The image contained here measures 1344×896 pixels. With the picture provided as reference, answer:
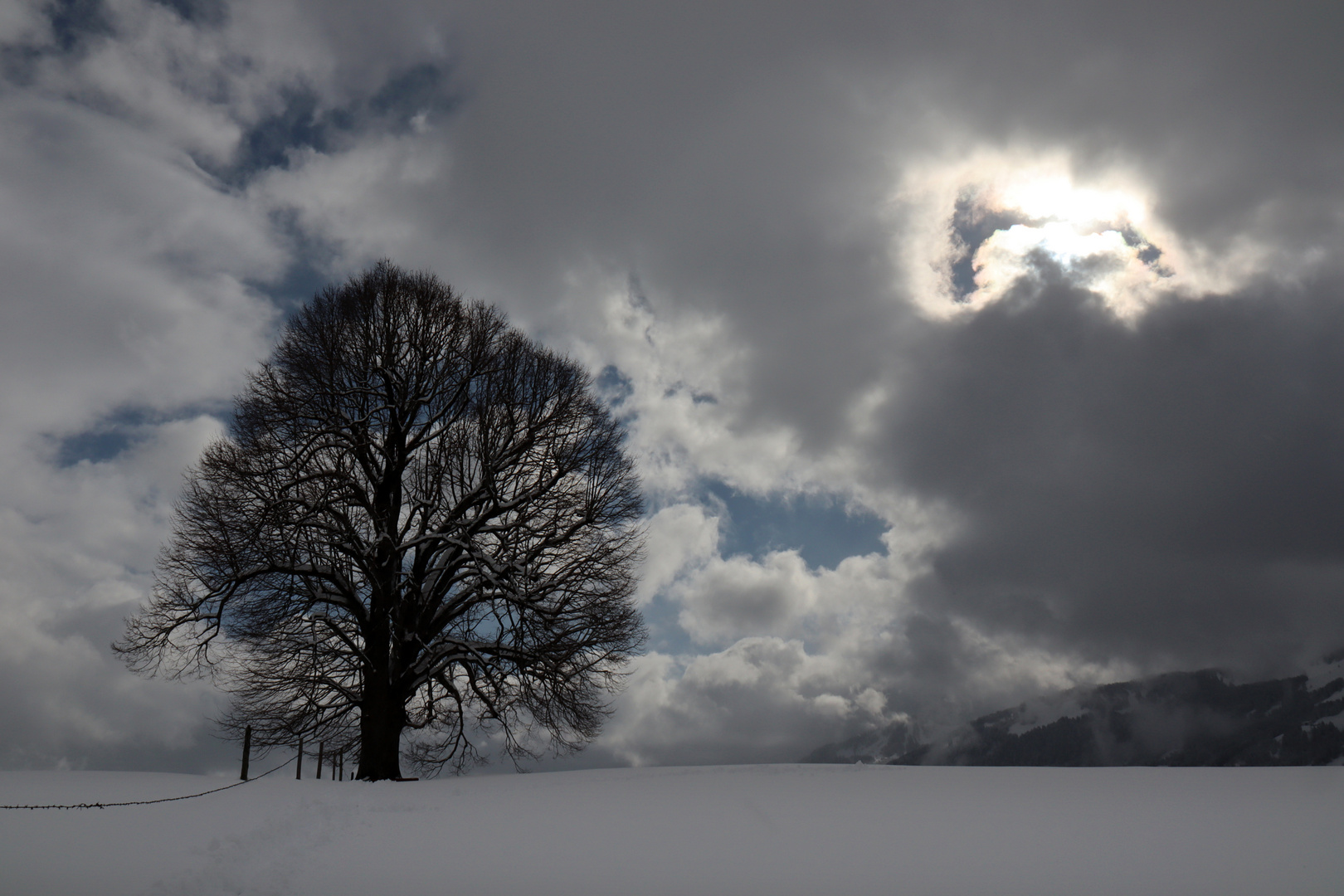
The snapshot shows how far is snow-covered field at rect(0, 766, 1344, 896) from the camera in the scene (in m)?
7.36

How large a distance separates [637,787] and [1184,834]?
301 inches

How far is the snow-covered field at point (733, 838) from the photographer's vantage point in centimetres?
736

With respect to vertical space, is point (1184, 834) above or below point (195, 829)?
below

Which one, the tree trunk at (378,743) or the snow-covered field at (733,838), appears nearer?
the snow-covered field at (733,838)

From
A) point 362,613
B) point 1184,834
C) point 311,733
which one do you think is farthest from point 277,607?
point 1184,834

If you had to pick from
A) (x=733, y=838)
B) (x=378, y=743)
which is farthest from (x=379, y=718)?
(x=733, y=838)

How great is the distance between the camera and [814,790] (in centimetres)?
1127

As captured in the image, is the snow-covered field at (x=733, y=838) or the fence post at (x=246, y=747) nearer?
the snow-covered field at (x=733, y=838)

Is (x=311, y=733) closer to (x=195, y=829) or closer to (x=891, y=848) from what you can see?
(x=195, y=829)

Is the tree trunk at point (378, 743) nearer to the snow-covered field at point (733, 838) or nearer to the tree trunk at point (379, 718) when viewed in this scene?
the tree trunk at point (379, 718)

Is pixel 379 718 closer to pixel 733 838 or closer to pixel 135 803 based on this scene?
pixel 135 803

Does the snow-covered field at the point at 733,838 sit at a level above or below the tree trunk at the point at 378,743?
below

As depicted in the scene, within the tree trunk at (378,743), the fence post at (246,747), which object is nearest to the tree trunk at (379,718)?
the tree trunk at (378,743)

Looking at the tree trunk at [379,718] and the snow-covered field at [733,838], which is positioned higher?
the tree trunk at [379,718]
